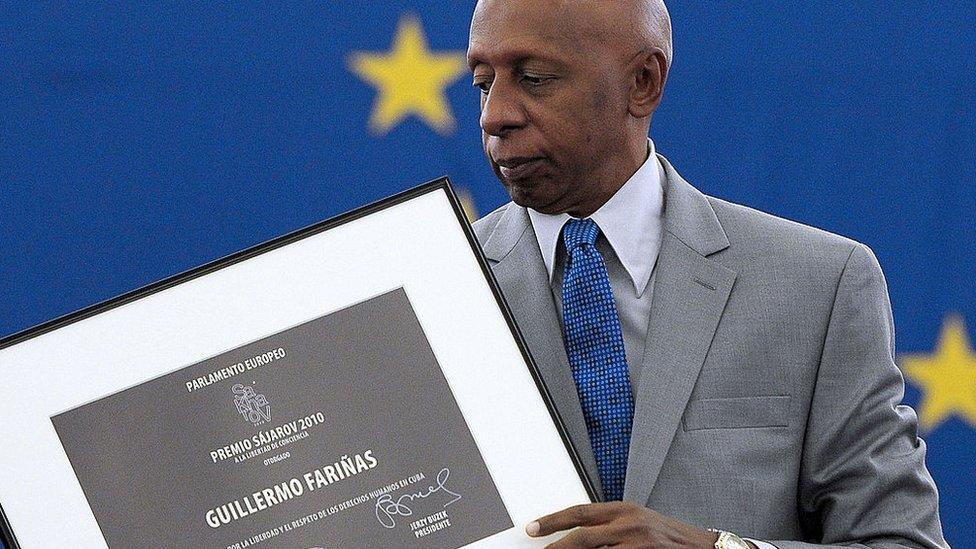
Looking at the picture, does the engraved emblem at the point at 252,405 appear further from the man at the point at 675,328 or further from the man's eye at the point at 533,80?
the man's eye at the point at 533,80

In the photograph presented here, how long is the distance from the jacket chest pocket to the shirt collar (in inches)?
5.7

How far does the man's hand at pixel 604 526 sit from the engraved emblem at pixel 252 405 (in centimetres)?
25

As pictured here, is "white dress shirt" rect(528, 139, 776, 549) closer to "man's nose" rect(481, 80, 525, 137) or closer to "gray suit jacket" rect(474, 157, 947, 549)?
"gray suit jacket" rect(474, 157, 947, 549)

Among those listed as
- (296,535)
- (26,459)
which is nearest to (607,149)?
(296,535)

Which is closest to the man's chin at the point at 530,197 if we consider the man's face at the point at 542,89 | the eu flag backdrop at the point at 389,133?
the man's face at the point at 542,89

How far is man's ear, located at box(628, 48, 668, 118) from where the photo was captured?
1.39m

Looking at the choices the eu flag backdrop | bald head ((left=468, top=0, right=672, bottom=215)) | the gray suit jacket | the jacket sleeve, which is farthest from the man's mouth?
the eu flag backdrop

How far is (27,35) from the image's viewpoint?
2123 mm

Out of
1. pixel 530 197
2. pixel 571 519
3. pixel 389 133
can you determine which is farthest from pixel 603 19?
pixel 389 133

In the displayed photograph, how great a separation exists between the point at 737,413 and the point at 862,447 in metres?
0.13

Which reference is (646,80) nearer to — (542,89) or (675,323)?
(542,89)

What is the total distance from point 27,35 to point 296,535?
4.31 feet

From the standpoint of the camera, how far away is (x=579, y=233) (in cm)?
138

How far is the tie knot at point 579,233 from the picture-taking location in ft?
4.50
